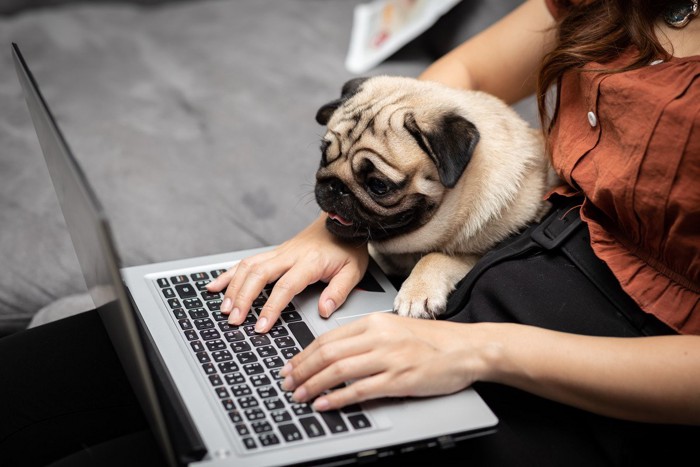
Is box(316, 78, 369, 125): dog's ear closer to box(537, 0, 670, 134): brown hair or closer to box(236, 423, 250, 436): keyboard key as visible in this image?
box(537, 0, 670, 134): brown hair

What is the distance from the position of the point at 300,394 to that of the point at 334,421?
0.05m

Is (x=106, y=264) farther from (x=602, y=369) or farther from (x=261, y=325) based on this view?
(x=602, y=369)

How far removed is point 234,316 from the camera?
962 millimetres

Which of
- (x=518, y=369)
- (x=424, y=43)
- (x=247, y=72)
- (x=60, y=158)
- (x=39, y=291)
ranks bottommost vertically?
(x=39, y=291)

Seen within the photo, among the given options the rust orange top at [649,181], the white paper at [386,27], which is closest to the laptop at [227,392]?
the rust orange top at [649,181]

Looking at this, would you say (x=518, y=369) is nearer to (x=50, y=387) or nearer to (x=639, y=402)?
(x=639, y=402)

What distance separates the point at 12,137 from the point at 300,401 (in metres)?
1.27

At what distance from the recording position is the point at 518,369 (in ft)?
2.75

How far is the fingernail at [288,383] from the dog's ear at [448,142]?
0.33 m


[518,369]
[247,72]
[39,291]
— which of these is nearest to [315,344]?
[518,369]

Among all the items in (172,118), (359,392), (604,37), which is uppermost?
(604,37)

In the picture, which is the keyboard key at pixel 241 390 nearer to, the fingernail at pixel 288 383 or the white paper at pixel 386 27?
the fingernail at pixel 288 383

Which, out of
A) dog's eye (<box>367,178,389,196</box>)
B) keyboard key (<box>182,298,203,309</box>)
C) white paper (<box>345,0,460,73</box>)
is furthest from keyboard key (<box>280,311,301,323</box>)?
white paper (<box>345,0,460,73</box>)

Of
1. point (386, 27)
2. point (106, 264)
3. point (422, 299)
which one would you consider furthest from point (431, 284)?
point (386, 27)
